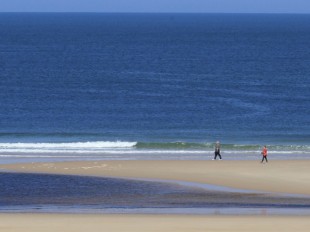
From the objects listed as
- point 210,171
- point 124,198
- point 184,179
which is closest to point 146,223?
point 124,198

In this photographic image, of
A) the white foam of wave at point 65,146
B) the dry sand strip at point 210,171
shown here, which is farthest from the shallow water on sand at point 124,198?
the white foam of wave at point 65,146

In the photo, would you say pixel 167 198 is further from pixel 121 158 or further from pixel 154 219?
pixel 121 158

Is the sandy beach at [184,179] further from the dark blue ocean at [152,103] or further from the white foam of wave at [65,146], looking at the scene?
the white foam of wave at [65,146]

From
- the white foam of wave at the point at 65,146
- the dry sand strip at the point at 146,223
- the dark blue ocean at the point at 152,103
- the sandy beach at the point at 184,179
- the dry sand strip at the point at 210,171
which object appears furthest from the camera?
the dark blue ocean at the point at 152,103

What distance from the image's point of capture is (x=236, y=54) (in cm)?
12031

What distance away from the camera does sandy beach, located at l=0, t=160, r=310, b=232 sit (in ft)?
97.9

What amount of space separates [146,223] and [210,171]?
11.3 m

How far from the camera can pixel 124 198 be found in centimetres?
3528

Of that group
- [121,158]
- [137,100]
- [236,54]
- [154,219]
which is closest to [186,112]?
[137,100]

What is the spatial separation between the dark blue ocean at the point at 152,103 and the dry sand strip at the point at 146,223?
657 inches

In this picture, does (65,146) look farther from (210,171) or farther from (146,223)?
(146,223)

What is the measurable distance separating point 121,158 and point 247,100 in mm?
26780

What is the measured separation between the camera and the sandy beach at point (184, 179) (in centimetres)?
2984

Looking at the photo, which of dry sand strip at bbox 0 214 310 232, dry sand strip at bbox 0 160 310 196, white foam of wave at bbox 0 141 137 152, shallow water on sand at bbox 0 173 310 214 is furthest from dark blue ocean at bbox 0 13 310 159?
dry sand strip at bbox 0 214 310 232
